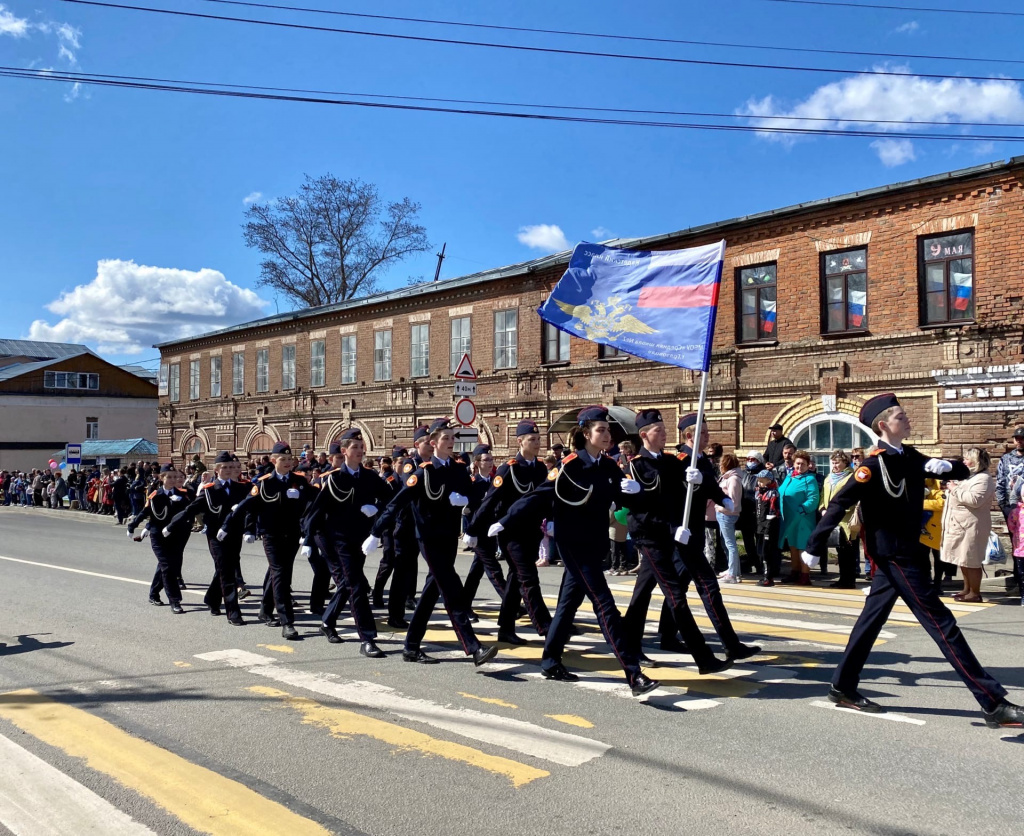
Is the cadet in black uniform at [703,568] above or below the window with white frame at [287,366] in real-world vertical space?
below

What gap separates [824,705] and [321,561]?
5.70 metres

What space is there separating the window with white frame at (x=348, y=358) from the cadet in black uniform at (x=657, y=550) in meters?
25.7

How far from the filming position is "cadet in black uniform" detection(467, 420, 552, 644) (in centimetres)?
771

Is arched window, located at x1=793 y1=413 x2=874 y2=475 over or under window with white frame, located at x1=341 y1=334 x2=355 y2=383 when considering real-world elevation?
under

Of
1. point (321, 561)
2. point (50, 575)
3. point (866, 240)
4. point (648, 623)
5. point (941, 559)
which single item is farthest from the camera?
point (866, 240)

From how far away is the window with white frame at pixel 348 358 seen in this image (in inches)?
1251

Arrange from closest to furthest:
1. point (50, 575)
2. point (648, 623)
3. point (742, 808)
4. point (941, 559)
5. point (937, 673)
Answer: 1. point (742, 808)
2. point (937, 673)
3. point (648, 623)
4. point (941, 559)
5. point (50, 575)

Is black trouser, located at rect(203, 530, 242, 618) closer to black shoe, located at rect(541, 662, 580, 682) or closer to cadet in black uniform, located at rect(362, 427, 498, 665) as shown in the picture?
cadet in black uniform, located at rect(362, 427, 498, 665)

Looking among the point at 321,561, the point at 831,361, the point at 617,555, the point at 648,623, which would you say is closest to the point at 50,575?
the point at 321,561

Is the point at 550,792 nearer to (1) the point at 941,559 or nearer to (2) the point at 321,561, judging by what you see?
(2) the point at 321,561

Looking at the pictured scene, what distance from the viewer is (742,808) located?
13.5 feet

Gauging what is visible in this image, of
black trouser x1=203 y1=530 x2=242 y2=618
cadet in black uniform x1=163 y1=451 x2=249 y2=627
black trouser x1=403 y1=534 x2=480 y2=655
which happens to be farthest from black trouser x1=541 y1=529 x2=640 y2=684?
cadet in black uniform x1=163 y1=451 x2=249 y2=627

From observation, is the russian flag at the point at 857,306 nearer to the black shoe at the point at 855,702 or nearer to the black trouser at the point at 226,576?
the black trouser at the point at 226,576

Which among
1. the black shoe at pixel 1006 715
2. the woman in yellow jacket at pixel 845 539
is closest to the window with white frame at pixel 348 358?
the woman in yellow jacket at pixel 845 539
